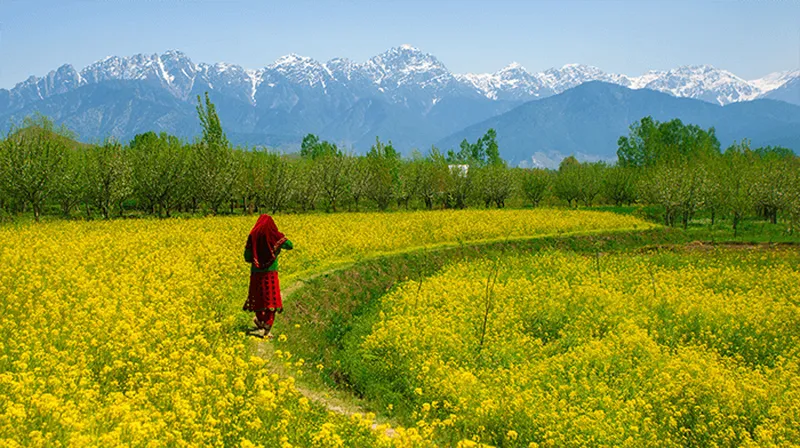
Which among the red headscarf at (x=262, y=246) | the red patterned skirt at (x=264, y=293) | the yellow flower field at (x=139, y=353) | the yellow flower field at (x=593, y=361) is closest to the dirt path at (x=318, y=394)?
the yellow flower field at (x=139, y=353)

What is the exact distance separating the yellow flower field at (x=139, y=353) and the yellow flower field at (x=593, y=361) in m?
2.69

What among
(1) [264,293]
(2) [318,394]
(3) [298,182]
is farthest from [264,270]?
(3) [298,182]

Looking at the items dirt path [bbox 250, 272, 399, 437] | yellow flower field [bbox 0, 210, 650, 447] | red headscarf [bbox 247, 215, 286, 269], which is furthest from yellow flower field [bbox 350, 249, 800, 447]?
red headscarf [bbox 247, 215, 286, 269]

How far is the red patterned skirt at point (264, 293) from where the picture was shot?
13.0m

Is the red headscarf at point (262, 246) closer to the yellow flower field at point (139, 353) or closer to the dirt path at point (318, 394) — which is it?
the yellow flower field at point (139, 353)

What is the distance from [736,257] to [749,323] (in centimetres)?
1519

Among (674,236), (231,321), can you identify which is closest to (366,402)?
(231,321)

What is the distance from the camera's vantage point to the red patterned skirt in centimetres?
1303

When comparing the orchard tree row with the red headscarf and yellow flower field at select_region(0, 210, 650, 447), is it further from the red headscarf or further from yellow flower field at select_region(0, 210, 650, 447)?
the red headscarf

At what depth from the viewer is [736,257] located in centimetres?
2927

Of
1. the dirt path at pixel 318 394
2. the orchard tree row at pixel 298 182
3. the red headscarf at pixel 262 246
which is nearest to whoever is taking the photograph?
the dirt path at pixel 318 394

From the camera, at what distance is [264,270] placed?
13164 millimetres

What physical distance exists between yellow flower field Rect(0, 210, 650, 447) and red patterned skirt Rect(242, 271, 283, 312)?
754mm

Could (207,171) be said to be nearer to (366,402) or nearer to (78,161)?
(78,161)
